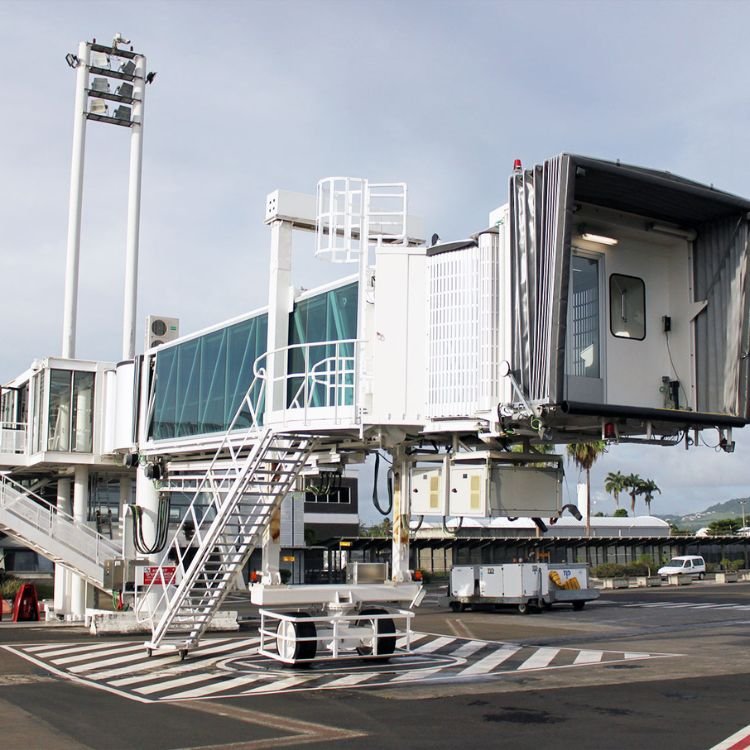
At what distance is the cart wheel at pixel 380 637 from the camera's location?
19.2 metres

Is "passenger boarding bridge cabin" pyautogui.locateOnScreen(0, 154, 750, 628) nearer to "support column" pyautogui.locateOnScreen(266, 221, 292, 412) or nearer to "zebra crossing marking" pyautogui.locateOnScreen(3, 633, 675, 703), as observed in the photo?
"support column" pyautogui.locateOnScreen(266, 221, 292, 412)

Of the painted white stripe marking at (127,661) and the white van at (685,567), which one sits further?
the white van at (685,567)

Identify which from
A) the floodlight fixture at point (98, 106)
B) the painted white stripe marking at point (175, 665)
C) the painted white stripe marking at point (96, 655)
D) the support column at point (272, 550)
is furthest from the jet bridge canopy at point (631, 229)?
the floodlight fixture at point (98, 106)

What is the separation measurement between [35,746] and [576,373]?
32.7ft

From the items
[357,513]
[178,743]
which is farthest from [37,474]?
[357,513]

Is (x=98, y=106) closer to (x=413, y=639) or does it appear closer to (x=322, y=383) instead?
(x=413, y=639)

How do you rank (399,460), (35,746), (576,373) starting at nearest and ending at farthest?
1. (35,746)
2. (576,373)
3. (399,460)

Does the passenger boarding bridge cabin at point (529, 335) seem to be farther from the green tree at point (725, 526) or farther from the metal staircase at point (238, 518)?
the green tree at point (725, 526)

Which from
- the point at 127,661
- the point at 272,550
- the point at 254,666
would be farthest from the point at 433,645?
the point at 127,661

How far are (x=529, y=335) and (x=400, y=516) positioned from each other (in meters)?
5.17

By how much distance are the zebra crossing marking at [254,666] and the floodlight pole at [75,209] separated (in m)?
15.1

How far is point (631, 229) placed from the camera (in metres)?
17.0

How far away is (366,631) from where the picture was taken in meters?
19.1

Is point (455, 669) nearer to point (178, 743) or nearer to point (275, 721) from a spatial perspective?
point (275, 721)
